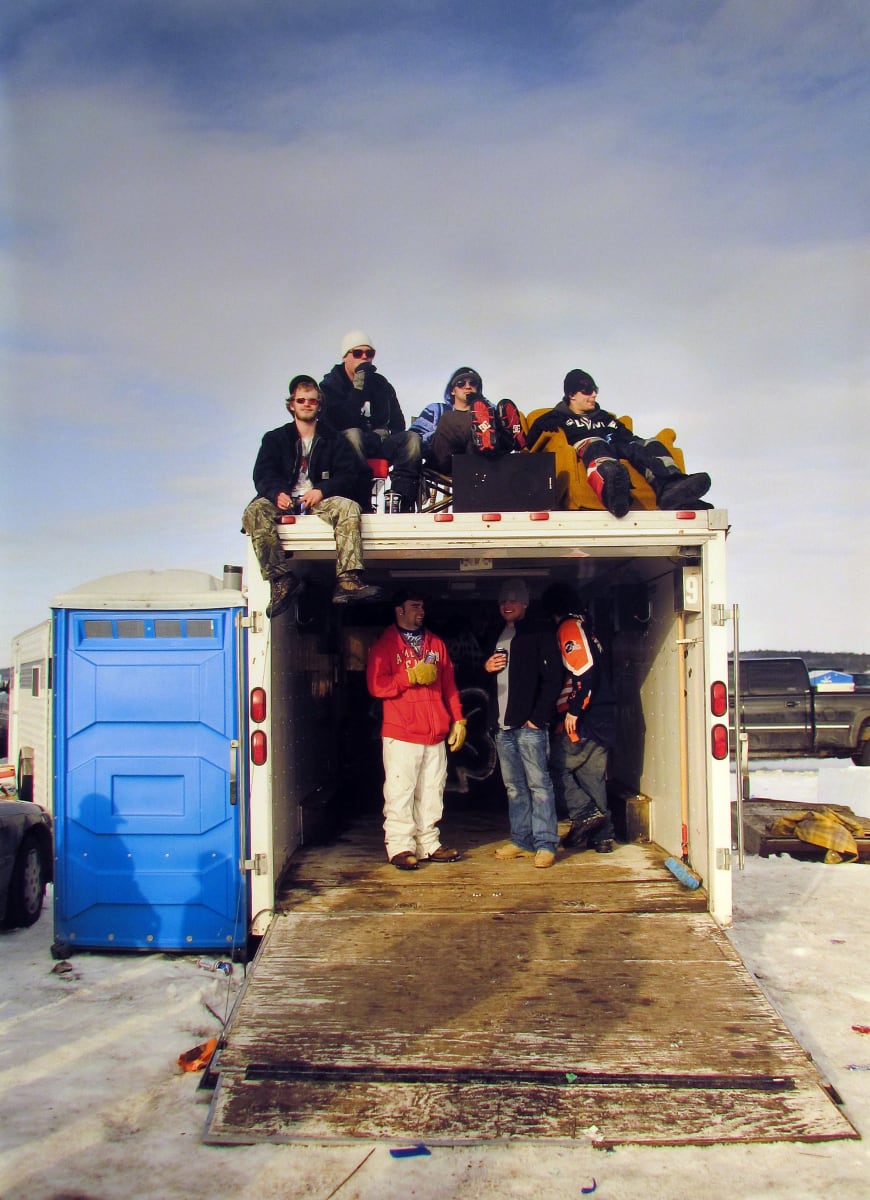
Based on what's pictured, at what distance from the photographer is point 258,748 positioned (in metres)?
5.45

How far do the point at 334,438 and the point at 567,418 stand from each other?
1544mm

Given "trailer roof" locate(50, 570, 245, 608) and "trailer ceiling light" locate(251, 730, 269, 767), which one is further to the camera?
"trailer roof" locate(50, 570, 245, 608)

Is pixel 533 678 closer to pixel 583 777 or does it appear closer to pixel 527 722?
pixel 527 722

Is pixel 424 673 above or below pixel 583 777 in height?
above

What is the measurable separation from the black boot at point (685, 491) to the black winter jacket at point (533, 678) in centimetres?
135

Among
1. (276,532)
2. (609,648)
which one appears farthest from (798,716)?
(276,532)

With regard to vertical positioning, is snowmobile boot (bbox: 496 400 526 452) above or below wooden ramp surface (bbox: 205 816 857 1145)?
above

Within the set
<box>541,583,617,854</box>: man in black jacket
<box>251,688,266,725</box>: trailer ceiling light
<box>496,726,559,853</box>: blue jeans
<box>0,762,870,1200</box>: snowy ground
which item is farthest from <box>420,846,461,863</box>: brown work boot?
<box>251,688,266,725</box>: trailer ceiling light

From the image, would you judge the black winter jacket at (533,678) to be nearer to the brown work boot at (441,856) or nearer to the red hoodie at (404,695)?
the red hoodie at (404,695)

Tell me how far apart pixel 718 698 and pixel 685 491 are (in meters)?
1.16

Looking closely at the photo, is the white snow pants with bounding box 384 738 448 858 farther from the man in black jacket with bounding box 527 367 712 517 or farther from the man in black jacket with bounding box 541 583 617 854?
the man in black jacket with bounding box 527 367 712 517

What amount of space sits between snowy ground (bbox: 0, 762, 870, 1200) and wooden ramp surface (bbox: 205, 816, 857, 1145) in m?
0.09

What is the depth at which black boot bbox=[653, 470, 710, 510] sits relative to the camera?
17.8ft

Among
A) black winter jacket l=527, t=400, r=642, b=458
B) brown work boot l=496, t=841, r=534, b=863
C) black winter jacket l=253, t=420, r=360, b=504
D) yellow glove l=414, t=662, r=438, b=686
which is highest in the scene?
black winter jacket l=527, t=400, r=642, b=458
